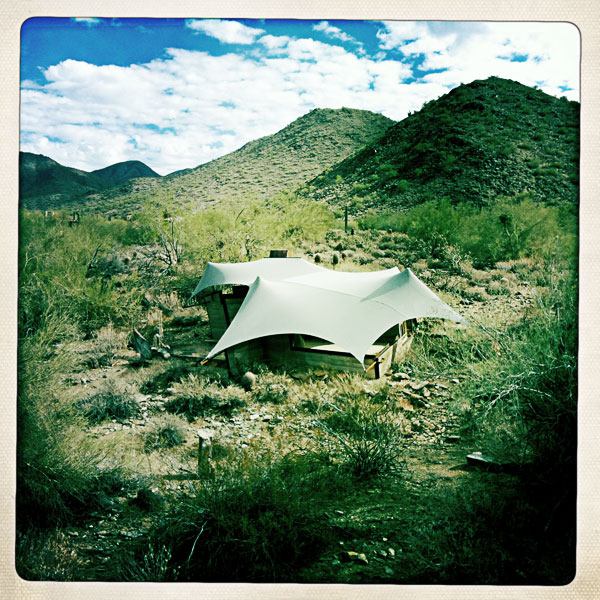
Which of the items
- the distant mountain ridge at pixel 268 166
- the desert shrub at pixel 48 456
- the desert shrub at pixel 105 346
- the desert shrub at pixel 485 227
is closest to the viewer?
the desert shrub at pixel 48 456

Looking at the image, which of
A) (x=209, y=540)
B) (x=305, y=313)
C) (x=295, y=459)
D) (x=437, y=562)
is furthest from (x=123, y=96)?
(x=437, y=562)

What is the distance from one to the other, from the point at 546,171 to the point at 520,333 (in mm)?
921

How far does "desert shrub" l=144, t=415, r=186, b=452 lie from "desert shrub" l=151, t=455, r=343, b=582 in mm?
408

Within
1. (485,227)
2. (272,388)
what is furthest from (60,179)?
(485,227)

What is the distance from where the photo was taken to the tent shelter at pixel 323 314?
300 centimetres

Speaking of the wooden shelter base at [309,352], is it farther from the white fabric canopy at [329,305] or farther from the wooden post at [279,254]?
the wooden post at [279,254]

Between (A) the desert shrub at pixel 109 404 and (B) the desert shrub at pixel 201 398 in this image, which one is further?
(B) the desert shrub at pixel 201 398

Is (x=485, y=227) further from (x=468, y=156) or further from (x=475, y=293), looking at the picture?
(x=468, y=156)

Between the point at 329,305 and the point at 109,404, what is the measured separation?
57.1 inches

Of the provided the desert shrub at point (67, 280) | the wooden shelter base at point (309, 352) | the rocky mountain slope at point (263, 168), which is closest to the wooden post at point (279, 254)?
the wooden shelter base at point (309, 352)

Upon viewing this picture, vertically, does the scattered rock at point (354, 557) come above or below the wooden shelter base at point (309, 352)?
below

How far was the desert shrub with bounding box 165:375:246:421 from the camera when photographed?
282 centimetres

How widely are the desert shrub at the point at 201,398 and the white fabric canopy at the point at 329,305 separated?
25cm

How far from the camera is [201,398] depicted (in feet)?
9.57
